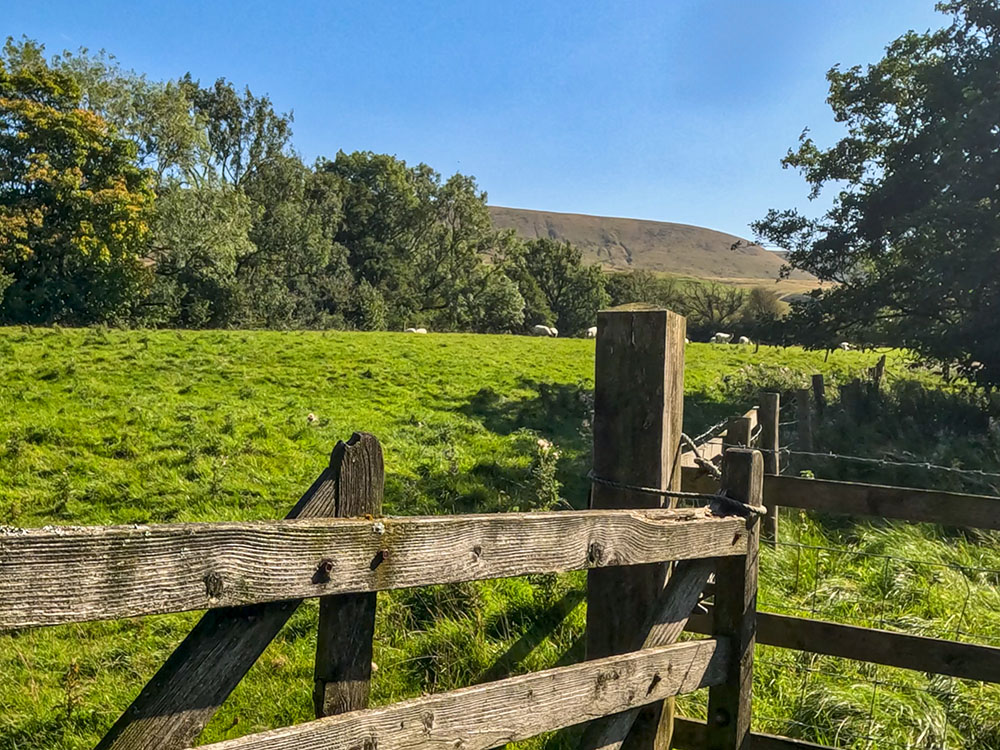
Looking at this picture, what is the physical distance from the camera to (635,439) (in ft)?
9.36

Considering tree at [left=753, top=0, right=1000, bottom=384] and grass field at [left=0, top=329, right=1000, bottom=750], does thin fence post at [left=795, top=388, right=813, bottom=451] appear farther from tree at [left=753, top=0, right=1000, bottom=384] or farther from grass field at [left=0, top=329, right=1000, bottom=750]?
tree at [left=753, top=0, right=1000, bottom=384]

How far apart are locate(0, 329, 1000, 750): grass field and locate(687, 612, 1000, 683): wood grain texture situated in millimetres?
685

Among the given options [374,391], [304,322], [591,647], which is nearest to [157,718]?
[591,647]

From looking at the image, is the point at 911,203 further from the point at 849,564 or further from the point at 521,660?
the point at 521,660

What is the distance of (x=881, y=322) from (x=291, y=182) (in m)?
40.1

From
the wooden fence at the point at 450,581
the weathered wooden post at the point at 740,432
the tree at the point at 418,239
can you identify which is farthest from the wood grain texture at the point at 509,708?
the tree at the point at 418,239

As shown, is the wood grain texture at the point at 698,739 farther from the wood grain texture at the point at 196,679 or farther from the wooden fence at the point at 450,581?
the wood grain texture at the point at 196,679

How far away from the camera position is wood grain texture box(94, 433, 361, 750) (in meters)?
1.57

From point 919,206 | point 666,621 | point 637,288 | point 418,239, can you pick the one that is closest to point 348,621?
point 666,621

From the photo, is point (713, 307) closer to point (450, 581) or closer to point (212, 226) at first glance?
point (212, 226)

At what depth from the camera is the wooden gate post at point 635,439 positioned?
2803 millimetres

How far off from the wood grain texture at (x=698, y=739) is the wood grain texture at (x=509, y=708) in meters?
0.45

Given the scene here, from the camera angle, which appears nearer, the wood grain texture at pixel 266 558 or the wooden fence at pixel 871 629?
the wood grain texture at pixel 266 558

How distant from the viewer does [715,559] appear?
114 inches
